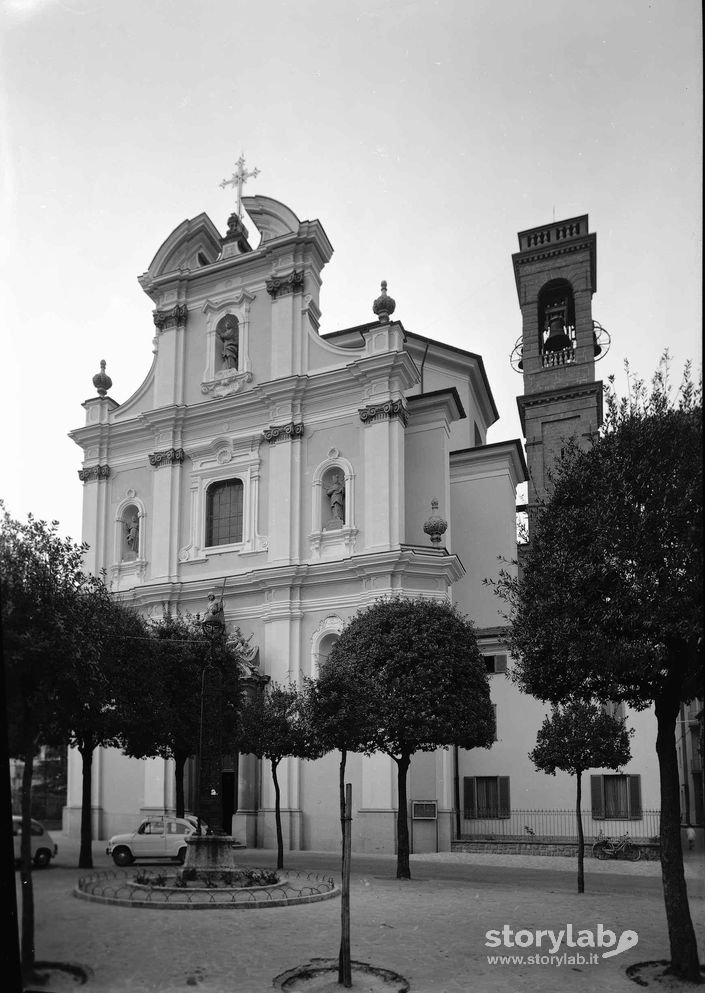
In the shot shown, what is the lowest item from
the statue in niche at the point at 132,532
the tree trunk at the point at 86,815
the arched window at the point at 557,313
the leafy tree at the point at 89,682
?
A: the tree trunk at the point at 86,815

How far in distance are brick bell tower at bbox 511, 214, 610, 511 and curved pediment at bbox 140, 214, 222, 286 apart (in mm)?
1388

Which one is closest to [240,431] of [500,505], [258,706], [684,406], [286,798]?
[258,706]

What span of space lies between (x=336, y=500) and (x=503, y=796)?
660 centimetres

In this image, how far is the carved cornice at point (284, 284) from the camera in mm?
5115

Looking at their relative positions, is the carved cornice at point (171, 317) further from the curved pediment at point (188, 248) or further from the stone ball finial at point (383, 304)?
the stone ball finial at point (383, 304)

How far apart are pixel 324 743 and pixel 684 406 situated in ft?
28.8

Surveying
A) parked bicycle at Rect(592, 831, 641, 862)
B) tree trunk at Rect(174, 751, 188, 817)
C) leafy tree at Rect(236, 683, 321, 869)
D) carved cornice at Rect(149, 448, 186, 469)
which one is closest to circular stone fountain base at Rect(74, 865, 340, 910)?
tree trunk at Rect(174, 751, 188, 817)

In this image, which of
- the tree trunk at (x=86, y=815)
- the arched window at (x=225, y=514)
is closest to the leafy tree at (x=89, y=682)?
the tree trunk at (x=86, y=815)

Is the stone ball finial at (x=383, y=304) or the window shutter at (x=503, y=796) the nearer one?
the stone ball finial at (x=383, y=304)

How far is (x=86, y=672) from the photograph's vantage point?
3207 mm

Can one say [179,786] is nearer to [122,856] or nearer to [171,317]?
[122,856]

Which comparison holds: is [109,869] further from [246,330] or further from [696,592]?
[246,330]

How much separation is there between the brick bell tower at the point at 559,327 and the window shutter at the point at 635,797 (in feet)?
19.0

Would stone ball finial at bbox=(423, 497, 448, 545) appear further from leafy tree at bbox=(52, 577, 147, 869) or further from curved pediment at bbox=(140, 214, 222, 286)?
leafy tree at bbox=(52, 577, 147, 869)
